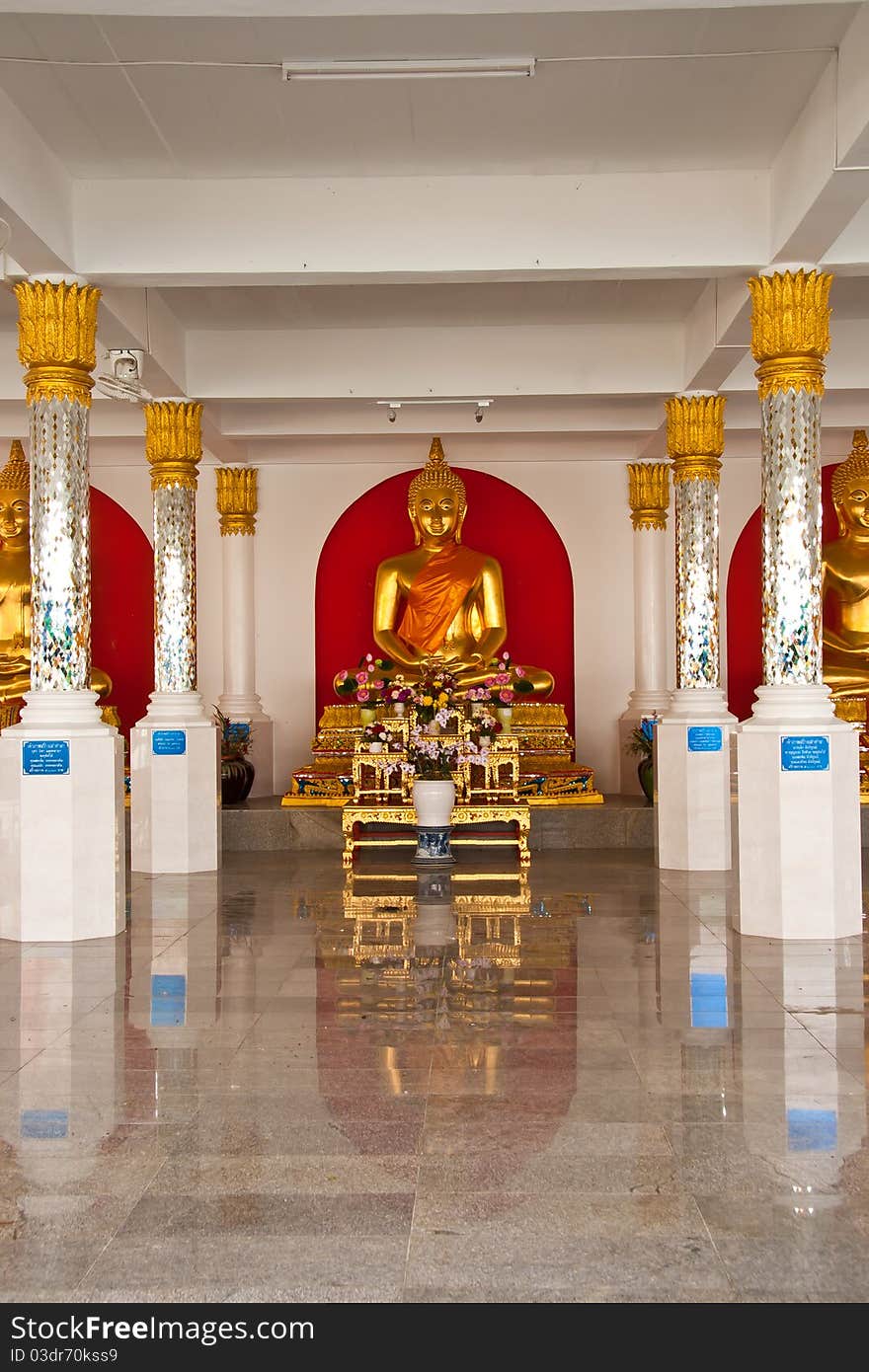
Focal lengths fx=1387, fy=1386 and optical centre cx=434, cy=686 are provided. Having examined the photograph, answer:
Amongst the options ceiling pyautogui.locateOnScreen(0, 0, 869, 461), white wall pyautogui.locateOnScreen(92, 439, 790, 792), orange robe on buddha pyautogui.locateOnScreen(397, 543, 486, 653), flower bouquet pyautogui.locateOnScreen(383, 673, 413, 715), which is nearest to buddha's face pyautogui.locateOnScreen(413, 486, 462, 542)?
orange robe on buddha pyautogui.locateOnScreen(397, 543, 486, 653)

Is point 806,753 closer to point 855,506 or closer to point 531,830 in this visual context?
point 531,830

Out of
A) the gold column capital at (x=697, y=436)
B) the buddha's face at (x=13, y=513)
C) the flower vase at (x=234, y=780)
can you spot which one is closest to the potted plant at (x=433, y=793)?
the flower vase at (x=234, y=780)

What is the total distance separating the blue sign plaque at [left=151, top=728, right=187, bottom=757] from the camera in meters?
8.94

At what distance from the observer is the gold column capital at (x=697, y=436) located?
9.09 metres

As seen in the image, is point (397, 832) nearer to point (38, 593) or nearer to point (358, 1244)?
point (38, 593)

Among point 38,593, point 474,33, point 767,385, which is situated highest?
point 474,33

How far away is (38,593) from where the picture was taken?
6.83 m

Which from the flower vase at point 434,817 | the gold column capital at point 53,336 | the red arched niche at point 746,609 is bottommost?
the flower vase at point 434,817

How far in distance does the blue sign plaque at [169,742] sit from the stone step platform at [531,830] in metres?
1.28

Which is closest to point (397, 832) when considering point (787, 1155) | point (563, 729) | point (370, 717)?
point (370, 717)

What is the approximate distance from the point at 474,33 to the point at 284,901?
14.6 ft

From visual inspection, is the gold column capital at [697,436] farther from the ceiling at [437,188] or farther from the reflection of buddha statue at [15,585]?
the reflection of buddha statue at [15,585]
